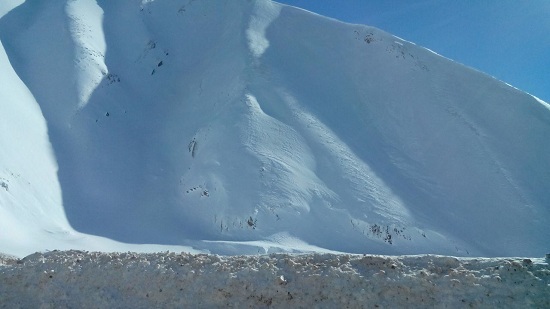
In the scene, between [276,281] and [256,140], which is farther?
[256,140]

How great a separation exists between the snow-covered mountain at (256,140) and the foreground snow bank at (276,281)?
21.0 ft

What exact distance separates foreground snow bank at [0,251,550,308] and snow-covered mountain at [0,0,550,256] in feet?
21.0

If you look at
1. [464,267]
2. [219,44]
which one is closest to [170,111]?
[219,44]

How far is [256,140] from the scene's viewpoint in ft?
63.7

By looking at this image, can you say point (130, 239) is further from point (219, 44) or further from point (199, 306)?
point (219, 44)

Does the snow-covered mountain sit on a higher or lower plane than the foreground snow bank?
higher

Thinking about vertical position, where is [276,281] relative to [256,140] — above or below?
below

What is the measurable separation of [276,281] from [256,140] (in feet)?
44.3

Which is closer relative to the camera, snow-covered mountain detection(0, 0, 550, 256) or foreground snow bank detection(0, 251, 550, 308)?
foreground snow bank detection(0, 251, 550, 308)

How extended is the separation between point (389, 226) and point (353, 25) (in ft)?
52.9

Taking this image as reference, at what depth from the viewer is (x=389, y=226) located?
54.1 feet

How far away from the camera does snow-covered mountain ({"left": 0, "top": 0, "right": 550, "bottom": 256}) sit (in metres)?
16.1

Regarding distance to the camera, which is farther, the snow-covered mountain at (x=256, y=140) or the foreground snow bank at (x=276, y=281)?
the snow-covered mountain at (x=256, y=140)

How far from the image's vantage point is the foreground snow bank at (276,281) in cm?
568
